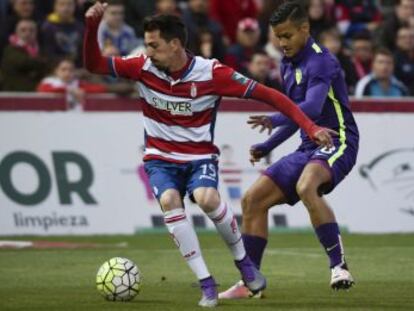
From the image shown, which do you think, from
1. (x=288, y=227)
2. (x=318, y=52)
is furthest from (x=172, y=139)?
(x=288, y=227)

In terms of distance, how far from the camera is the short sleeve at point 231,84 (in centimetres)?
991

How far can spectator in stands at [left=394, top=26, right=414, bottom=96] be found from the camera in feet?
63.4

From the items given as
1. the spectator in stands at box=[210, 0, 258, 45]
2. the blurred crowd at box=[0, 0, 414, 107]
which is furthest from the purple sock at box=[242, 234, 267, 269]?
the spectator in stands at box=[210, 0, 258, 45]

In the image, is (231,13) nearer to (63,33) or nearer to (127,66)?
(63,33)

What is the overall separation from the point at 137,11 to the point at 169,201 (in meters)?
10.5

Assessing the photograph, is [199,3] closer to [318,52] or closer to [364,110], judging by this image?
[364,110]

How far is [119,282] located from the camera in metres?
10.1

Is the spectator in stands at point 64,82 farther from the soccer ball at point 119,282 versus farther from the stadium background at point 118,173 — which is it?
the soccer ball at point 119,282

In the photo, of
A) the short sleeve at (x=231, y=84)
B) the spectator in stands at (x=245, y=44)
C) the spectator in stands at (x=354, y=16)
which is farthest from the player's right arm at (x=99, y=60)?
the spectator in stands at (x=354, y=16)

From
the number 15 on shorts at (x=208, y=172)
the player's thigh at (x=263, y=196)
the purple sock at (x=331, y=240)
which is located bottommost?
the purple sock at (x=331, y=240)

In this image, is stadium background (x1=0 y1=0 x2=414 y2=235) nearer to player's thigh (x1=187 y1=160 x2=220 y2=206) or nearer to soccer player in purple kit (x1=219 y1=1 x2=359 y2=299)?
soccer player in purple kit (x1=219 y1=1 x2=359 y2=299)

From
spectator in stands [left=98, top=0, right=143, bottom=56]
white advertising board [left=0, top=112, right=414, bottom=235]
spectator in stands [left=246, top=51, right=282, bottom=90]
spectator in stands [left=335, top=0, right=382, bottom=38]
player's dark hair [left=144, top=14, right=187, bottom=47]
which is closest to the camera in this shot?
player's dark hair [left=144, top=14, right=187, bottom=47]

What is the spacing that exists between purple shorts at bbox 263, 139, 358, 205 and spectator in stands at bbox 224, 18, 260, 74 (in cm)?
876

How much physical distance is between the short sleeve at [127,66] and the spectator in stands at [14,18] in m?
8.77
